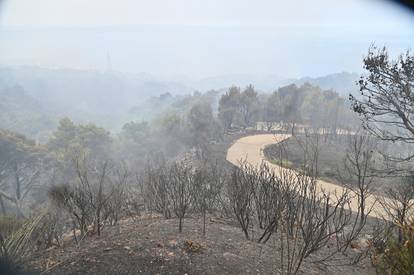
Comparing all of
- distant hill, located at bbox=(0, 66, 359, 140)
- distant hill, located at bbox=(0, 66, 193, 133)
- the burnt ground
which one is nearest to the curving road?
distant hill, located at bbox=(0, 66, 359, 140)

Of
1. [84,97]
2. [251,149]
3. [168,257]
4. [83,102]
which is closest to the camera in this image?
[168,257]

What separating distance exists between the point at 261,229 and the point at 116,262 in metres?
3.09

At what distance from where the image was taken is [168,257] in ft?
13.8

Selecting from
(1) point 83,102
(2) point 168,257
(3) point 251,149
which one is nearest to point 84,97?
(1) point 83,102

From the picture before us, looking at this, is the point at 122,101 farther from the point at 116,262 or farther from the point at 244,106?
the point at 116,262

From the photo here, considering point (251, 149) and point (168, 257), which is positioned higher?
point (168, 257)

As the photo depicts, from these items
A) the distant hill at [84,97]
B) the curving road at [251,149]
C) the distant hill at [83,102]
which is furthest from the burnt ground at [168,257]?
the distant hill at [84,97]

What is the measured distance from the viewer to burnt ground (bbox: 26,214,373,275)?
158 inches

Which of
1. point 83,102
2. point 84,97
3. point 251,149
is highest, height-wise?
point 84,97

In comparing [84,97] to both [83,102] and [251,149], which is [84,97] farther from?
[251,149]

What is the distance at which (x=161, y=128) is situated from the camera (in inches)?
1647

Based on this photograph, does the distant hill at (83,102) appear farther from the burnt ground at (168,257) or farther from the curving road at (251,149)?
the burnt ground at (168,257)

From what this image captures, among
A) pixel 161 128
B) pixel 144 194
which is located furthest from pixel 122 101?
pixel 144 194

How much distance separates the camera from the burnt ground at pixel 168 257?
402cm
